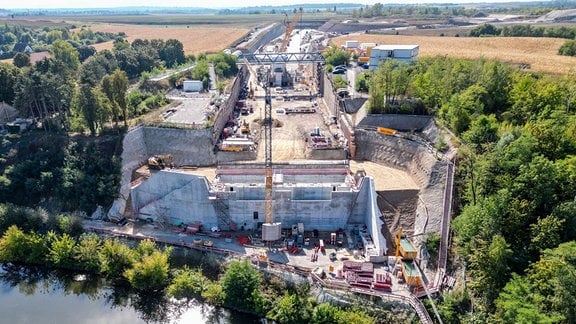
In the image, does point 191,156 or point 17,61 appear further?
point 17,61

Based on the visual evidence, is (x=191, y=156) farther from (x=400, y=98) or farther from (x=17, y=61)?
(x=17, y=61)

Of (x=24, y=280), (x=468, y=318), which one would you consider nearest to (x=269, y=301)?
(x=468, y=318)

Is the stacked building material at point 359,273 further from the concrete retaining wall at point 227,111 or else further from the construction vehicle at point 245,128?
the construction vehicle at point 245,128

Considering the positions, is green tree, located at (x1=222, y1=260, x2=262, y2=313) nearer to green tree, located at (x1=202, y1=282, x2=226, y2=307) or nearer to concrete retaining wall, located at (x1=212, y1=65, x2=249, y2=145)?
green tree, located at (x1=202, y1=282, x2=226, y2=307)

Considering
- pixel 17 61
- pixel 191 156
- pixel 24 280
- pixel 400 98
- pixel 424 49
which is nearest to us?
pixel 24 280

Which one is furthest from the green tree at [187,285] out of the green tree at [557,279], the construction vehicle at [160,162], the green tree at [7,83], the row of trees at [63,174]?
the green tree at [7,83]

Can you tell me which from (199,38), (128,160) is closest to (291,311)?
(128,160)
